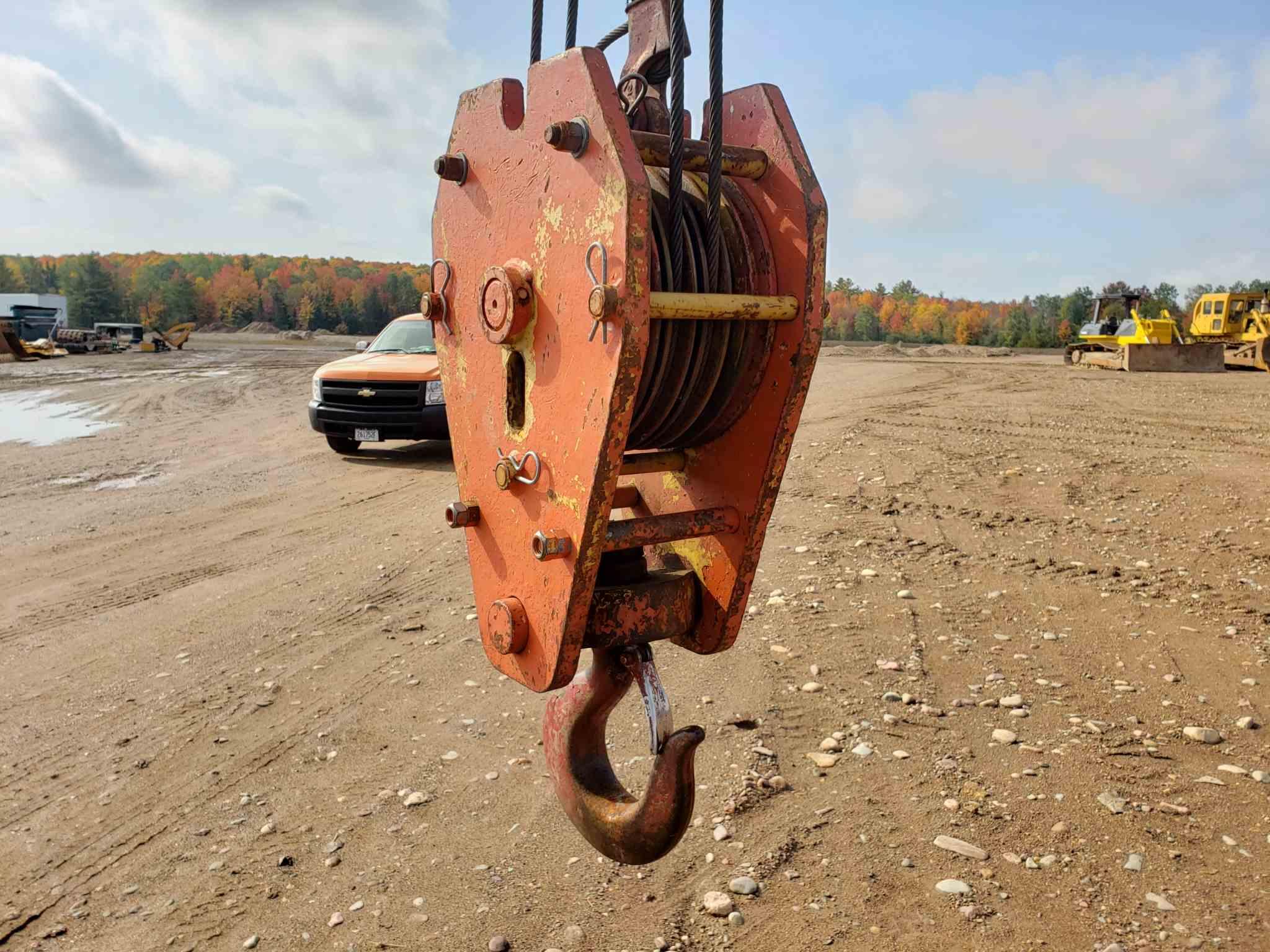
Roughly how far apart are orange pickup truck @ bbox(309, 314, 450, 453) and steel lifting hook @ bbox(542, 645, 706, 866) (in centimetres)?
791

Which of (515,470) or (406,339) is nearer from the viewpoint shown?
(515,470)

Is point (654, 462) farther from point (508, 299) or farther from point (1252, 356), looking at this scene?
point (1252, 356)

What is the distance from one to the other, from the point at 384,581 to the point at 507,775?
251cm

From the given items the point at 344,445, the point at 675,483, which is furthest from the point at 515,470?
the point at 344,445

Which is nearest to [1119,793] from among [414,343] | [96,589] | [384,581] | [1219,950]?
[1219,950]

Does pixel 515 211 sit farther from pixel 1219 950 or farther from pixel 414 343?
pixel 414 343

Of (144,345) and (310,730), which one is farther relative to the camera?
(144,345)

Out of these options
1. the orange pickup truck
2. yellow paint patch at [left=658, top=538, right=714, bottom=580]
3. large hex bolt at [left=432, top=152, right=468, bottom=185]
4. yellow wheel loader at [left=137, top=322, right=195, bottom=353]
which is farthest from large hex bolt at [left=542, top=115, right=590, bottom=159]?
yellow wheel loader at [left=137, top=322, right=195, bottom=353]

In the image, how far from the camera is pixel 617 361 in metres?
1.39

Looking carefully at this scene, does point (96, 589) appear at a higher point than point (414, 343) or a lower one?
lower

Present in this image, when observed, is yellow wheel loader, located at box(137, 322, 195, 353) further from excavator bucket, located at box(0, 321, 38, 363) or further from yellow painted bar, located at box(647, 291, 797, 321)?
yellow painted bar, located at box(647, 291, 797, 321)

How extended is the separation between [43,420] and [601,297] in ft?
50.9

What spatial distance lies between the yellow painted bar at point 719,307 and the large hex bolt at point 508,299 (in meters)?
0.21

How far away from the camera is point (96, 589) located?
5957 millimetres
